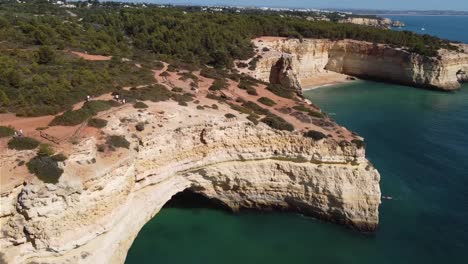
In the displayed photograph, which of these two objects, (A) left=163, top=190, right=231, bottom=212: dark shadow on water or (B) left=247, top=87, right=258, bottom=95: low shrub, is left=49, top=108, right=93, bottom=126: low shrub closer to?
(A) left=163, top=190, right=231, bottom=212: dark shadow on water

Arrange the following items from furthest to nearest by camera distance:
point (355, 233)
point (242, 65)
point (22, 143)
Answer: point (242, 65) < point (355, 233) < point (22, 143)

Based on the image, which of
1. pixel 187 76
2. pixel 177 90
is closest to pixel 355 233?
pixel 177 90

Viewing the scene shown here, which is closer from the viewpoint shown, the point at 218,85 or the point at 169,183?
the point at 169,183

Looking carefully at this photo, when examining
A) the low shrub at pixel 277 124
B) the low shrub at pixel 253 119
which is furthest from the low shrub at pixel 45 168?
the low shrub at pixel 277 124

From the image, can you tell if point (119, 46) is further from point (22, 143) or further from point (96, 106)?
point (22, 143)

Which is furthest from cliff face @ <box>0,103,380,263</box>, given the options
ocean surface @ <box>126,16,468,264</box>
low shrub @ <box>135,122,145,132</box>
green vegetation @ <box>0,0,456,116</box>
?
green vegetation @ <box>0,0,456,116</box>

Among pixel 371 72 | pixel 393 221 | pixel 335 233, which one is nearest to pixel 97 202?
pixel 335 233
